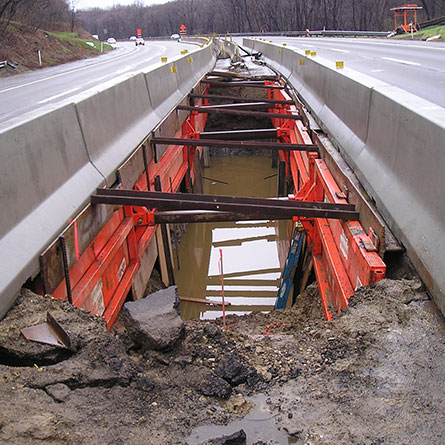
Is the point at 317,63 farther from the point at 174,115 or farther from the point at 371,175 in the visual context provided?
the point at 371,175

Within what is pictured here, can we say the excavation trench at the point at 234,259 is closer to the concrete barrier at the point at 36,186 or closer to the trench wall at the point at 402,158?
the trench wall at the point at 402,158

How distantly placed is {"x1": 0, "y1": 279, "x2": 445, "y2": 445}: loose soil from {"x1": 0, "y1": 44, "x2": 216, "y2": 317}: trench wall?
36 centimetres

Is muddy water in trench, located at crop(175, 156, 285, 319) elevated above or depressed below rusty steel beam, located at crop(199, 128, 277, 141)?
below

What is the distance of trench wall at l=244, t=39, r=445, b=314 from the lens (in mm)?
3506

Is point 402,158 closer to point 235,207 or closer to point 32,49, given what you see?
point 235,207

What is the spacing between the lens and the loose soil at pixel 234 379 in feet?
8.31

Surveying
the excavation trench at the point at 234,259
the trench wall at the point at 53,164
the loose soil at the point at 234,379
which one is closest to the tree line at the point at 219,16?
the excavation trench at the point at 234,259

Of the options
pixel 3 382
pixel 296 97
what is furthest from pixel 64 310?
pixel 296 97

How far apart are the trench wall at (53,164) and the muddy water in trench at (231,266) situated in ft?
13.2

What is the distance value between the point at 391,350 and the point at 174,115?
8071mm

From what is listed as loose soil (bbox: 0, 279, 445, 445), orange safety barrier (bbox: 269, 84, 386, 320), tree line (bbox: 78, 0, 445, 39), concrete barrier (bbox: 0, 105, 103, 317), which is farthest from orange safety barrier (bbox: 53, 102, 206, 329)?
tree line (bbox: 78, 0, 445, 39)

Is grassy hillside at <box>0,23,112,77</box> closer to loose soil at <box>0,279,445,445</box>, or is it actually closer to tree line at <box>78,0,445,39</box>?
loose soil at <box>0,279,445,445</box>

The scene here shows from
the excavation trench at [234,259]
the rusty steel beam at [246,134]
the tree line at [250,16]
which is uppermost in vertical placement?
the tree line at [250,16]

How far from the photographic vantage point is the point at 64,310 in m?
3.58
